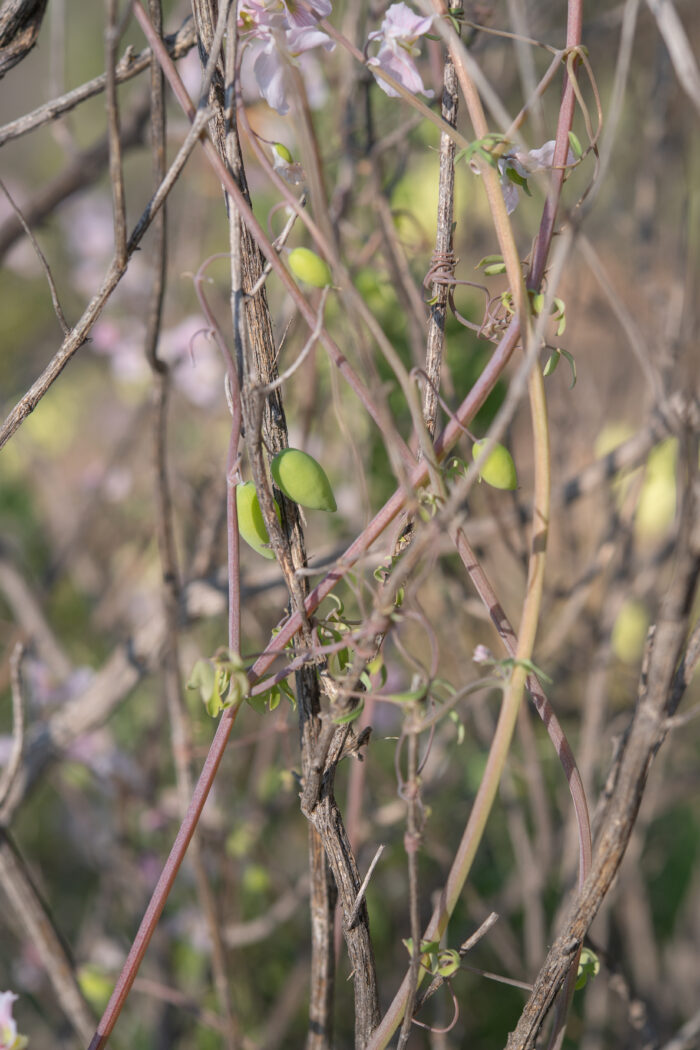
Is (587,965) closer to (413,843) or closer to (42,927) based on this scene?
(413,843)

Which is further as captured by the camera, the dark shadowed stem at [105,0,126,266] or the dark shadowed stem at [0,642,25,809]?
the dark shadowed stem at [0,642,25,809]

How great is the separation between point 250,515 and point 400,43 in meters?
0.20

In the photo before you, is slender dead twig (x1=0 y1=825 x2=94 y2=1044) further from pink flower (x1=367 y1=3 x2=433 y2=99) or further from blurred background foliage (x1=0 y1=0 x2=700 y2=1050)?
pink flower (x1=367 y1=3 x2=433 y2=99)

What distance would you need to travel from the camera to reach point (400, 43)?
346mm

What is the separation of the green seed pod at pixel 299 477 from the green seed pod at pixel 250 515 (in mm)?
20

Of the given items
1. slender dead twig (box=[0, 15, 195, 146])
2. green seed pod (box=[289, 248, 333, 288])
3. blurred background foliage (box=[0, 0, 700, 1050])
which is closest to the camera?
green seed pod (box=[289, 248, 333, 288])

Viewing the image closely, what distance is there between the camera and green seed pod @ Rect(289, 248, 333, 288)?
322mm

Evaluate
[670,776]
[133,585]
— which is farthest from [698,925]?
[133,585]

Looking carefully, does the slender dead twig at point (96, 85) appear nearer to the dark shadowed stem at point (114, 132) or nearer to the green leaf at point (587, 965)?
the dark shadowed stem at point (114, 132)

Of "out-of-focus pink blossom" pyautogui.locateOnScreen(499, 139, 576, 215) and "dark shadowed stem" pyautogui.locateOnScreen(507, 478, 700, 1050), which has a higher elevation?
"out-of-focus pink blossom" pyautogui.locateOnScreen(499, 139, 576, 215)

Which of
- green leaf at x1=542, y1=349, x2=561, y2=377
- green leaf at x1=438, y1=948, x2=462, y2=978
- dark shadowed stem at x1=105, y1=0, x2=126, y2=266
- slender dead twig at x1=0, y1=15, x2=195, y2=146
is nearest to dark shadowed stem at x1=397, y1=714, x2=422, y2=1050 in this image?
green leaf at x1=438, y1=948, x2=462, y2=978

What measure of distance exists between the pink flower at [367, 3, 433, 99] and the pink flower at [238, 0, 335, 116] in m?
0.02

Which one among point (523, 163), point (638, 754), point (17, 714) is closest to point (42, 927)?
point (17, 714)

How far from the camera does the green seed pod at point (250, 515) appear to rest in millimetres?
354
